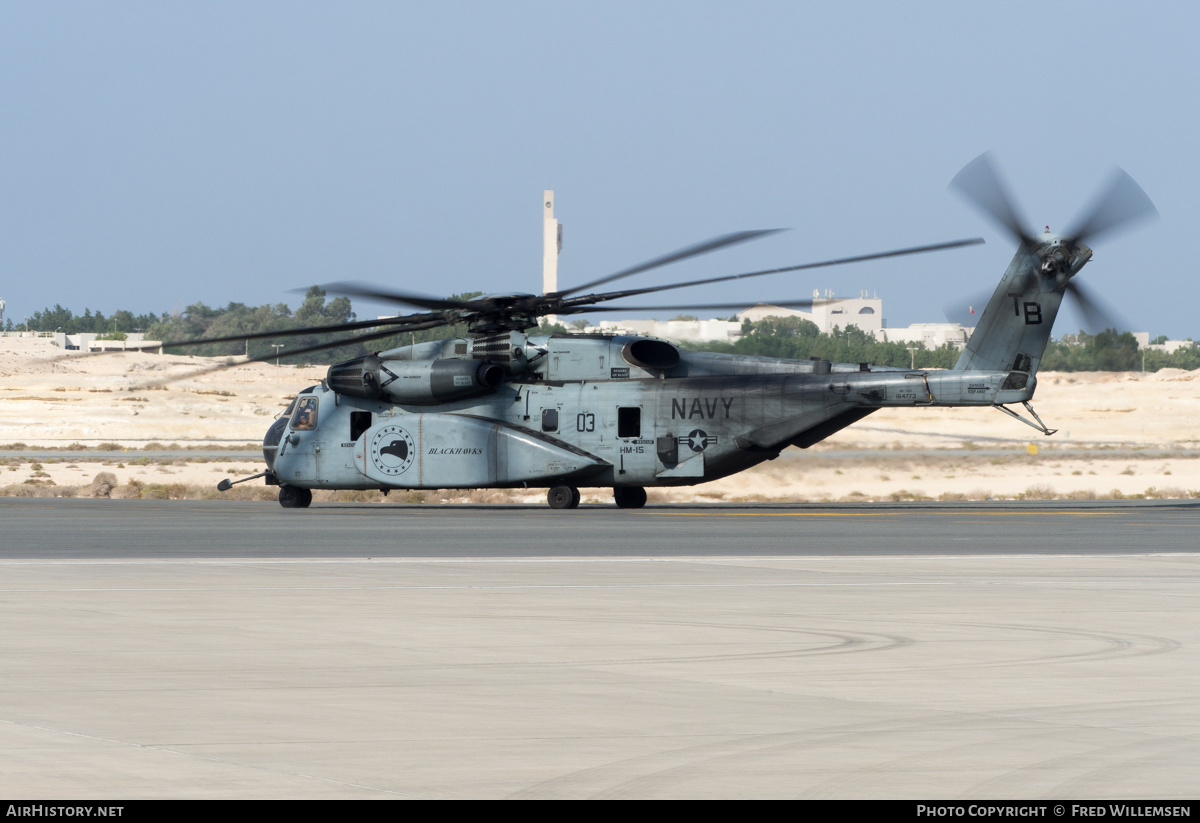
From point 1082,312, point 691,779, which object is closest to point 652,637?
point 691,779

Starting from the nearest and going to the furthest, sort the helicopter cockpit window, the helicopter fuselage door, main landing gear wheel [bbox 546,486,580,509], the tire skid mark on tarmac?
the tire skid mark on tarmac
the helicopter fuselage door
main landing gear wheel [bbox 546,486,580,509]
the helicopter cockpit window

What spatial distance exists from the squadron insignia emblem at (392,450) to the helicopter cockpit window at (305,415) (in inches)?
78.5

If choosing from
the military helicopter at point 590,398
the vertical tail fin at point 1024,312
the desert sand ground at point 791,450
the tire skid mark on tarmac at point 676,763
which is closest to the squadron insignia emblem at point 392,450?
the military helicopter at point 590,398

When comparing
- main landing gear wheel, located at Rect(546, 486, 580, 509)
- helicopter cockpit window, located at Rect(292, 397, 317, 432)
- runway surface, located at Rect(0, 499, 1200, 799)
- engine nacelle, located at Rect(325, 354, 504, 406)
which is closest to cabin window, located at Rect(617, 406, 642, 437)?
main landing gear wheel, located at Rect(546, 486, 580, 509)

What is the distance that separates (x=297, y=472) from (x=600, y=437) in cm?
773

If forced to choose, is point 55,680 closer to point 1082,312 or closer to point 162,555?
point 162,555

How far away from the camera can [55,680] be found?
11000 mm

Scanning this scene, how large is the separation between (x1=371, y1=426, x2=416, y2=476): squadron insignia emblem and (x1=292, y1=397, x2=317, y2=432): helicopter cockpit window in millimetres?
1995

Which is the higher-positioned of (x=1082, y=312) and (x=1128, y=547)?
(x=1082, y=312)

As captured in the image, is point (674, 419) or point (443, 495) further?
point (443, 495)

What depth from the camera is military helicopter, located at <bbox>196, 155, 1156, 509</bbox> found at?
32.8 metres

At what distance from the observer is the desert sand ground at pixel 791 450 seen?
48.5m

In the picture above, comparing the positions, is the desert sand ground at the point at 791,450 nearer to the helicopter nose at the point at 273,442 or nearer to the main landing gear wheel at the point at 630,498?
the helicopter nose at the point at 273,442

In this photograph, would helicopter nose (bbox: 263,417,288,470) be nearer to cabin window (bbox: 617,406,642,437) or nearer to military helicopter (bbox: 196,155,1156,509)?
military helicopter (bbox: 196,155,1156,509)
